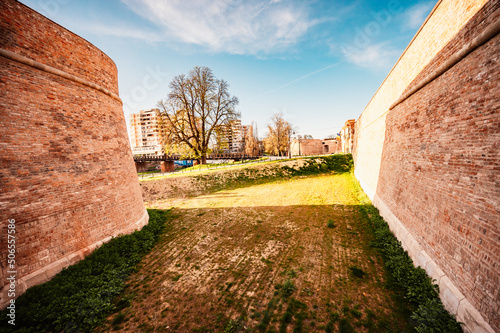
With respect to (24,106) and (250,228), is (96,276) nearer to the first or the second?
(24,106)

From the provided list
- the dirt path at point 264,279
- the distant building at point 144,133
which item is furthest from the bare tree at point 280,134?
the distant building at point 144,133

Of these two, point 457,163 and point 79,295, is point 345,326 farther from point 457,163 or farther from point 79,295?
point 79,295

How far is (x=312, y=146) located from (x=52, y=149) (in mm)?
46526

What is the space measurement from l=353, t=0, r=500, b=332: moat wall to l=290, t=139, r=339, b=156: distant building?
38102mm

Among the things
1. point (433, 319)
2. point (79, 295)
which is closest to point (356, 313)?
point (433, 319)

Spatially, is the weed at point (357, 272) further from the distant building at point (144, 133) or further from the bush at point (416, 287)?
the distant building at point (144, 133)

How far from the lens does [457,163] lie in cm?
403

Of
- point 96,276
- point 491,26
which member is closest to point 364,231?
point 491,26

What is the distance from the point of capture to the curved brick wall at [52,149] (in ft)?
15.2

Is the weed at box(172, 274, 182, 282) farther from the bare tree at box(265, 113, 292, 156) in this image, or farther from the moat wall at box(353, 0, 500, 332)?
the bare tree at box(265, 113, 292, 156)

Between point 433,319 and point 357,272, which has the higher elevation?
point 433,319

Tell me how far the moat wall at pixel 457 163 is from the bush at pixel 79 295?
748 cm

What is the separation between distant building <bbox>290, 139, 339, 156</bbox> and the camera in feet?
149

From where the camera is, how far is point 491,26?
3312 millimetres
